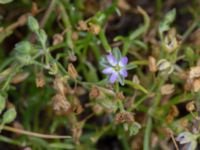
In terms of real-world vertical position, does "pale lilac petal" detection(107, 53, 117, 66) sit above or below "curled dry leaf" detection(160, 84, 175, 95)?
above

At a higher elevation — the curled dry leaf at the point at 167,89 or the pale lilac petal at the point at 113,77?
the pale lilac petal at the point at 113,77

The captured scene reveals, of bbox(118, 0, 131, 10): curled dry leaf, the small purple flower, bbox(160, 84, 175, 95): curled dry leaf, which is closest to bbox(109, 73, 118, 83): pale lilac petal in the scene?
the small purple flower

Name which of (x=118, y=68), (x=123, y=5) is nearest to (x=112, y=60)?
(x=118, y=68)

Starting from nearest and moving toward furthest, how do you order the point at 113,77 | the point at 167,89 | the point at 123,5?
the point at 113,77
the point at 167,89
the point at 123,5

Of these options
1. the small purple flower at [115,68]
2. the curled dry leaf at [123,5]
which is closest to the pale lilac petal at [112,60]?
the small purple flower at [115,68]

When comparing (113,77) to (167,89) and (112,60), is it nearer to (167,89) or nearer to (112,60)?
(112,60)

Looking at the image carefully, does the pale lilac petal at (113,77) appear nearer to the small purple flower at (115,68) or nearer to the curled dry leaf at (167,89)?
the small purple flower at (115,68)

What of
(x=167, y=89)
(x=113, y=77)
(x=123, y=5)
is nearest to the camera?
(x=113, y=77)

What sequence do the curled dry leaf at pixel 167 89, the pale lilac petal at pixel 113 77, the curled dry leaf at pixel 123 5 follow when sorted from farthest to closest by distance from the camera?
the curled dry leaf at pixel 123 5 → the curled dry leaf at pixel 167 89 → the pale lilac petal at pixel 113 77

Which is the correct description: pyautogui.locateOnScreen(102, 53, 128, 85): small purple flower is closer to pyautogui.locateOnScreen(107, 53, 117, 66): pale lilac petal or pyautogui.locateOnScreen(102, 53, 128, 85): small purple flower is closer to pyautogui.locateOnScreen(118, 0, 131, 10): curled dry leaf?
pyautogui.locateOnScreen(107, 53, 117, 66): pale lilac petal

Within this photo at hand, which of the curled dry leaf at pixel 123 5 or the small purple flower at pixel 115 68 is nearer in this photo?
the small purple flower at pixel 115 68
